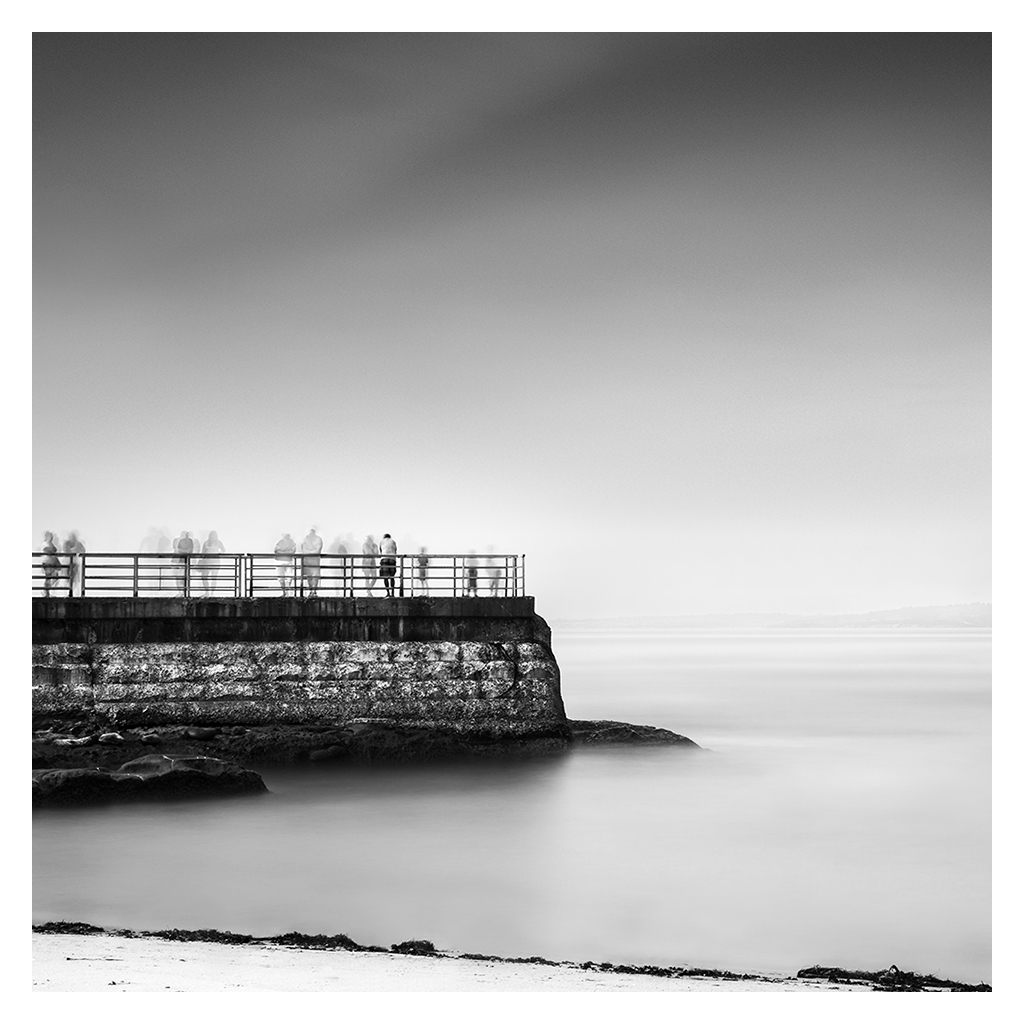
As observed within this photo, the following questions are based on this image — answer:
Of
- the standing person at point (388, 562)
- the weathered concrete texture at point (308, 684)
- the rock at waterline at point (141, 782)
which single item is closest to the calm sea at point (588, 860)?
the rock at waterline at point (141, 782)

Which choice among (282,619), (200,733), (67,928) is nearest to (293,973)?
(67,928)

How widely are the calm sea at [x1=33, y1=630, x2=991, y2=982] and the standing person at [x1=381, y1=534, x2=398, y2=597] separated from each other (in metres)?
2.47

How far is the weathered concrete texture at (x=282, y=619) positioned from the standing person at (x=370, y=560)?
35 cm

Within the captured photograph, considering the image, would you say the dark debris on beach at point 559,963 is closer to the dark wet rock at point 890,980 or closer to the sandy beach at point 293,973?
the dark wet rock at point 890,980

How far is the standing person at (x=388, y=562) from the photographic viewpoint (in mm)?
12340

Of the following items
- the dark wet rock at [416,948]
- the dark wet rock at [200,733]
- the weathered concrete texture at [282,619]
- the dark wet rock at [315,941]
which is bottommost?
the dark wet rock at [416,948]

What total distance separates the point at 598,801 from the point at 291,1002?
18.8ft

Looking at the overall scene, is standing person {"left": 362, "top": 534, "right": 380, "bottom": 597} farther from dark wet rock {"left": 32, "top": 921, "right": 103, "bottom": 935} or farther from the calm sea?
dark wet rock {"left": 32, "top": 921, "right": 103, "bottom": 935}

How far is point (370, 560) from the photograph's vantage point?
12.9 metres

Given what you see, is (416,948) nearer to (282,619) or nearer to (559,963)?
(559,963)

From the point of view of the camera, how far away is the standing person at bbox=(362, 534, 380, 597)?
1218cm
